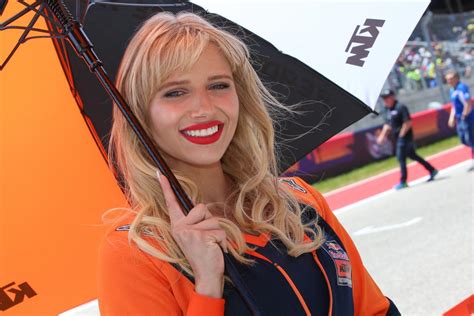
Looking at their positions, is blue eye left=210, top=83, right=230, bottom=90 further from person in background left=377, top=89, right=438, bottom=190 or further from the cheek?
person in background left=377, top=89, right=438, bottom=190

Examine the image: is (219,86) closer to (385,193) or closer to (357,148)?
(385,193)

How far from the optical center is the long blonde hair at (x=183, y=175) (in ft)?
6.23

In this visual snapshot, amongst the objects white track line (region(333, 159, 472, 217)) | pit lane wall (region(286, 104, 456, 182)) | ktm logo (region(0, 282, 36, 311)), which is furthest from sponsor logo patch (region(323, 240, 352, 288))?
pit lane wall (region(286, 104, 456, 182))

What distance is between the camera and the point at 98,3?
227cm

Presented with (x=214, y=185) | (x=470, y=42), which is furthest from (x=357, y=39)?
(x=470, y=42)

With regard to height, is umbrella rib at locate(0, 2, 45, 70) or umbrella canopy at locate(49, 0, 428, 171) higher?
umbrella rib at locate(0, 2, 45, 70)

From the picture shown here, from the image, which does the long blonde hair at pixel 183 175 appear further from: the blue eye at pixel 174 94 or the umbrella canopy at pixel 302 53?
the umbrella canopy at pixel 302 53

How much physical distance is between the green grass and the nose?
10726mm

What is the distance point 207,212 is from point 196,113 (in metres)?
0.32

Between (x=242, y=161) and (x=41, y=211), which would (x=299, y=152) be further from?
(x=41, y=211)

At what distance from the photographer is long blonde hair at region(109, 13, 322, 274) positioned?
190 centimetres

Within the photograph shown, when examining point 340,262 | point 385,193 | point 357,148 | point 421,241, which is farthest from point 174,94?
point 357,148

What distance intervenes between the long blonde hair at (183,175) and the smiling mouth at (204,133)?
0.13 m

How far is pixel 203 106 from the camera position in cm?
193
